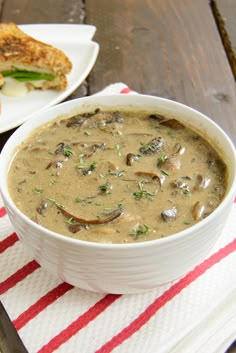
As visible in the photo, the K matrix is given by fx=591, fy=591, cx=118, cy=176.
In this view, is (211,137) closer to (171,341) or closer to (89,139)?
(89,139)

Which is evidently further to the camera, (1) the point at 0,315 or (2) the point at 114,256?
(1) the point at 0,315

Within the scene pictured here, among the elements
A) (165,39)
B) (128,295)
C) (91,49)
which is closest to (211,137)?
(128,295)

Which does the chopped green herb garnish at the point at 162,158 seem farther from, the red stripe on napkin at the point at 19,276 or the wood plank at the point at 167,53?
the wood plank at the point at 167,53

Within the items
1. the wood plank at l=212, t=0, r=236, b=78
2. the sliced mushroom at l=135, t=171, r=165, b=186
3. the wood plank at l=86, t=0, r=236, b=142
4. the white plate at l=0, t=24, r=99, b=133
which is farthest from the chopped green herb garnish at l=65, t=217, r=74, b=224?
the wood plank at l=212, t=0, r=236, b=78

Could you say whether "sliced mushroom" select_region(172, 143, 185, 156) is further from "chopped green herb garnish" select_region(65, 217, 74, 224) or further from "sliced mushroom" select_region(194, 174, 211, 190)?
"chopped green herb garnish" select_region(65, 217, 74, 224)

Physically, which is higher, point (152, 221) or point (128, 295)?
point (152, 221)

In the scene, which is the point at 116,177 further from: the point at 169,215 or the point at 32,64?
the point at 32,64
